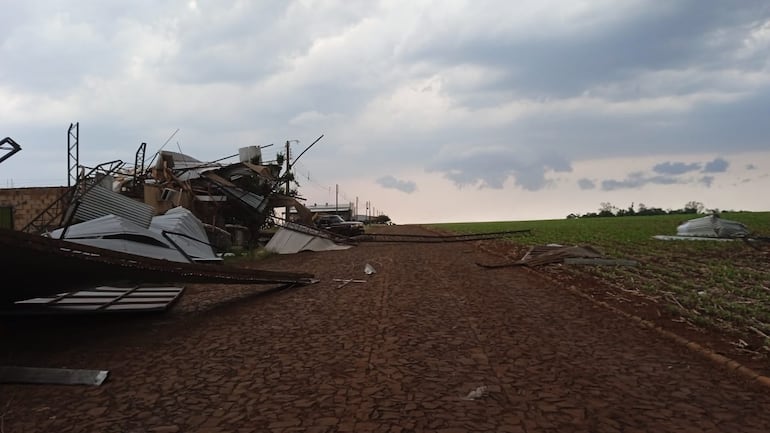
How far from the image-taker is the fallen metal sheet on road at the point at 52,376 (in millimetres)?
5164

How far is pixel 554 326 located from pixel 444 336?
163 cm

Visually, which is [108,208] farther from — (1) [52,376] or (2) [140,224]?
(1) [52,376]

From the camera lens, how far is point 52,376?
525 cm

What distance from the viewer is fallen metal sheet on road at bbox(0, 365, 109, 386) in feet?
16.9

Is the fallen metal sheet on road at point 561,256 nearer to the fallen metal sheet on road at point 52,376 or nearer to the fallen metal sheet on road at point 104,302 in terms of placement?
the fallen metal sheet on road at point 104,302

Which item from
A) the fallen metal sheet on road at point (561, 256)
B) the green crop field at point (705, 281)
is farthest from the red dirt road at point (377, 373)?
the fallen metal sheet on road at point (561, 256)

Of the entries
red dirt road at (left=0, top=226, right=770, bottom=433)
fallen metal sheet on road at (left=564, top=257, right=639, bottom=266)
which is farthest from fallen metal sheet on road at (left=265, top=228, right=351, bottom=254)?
red dirt road at (left=0, top=226, right=770, bottom=433)

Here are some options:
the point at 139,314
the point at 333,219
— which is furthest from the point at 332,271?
the point at 333,219

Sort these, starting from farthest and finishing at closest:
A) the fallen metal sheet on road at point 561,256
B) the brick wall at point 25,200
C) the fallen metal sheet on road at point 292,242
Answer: the fallen metal sheet on road at point 292,242
the brick wall at point 25,200
the fallen metal sheet on road at point 561,256

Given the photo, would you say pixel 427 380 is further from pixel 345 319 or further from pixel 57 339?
pixel 57 339

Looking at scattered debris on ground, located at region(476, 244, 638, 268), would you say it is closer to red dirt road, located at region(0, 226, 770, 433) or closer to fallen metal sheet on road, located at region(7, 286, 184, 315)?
red dirt road, located at region(0, 226, 770, 433)

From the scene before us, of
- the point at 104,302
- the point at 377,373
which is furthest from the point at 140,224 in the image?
the point at 377,373

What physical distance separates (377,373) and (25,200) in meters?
20.6

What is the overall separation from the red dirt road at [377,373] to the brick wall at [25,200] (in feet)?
→ 48.9
